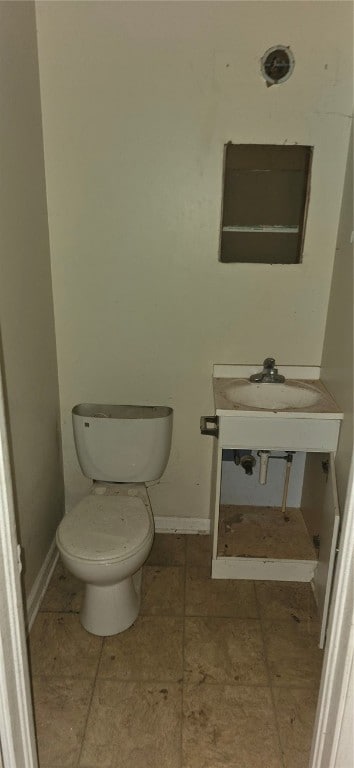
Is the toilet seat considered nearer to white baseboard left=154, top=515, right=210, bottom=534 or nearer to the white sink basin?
white baseboard left=154, top=515, right=210, bottom=534

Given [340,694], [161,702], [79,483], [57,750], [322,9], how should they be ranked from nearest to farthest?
[340,694] < [57,750] < [161,702] < [322,9] < [79,483]

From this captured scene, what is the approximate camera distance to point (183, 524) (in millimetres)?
2486

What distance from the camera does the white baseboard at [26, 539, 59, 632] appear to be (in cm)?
192

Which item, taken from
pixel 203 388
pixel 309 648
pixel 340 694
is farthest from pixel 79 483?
pixel 340 694

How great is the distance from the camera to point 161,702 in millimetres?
1626

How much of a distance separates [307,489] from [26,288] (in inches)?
58.7

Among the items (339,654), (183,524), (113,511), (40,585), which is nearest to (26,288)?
(113,511)

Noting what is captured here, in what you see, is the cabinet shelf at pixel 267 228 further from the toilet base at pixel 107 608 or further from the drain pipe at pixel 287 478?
the toilet base at pixel 107 608

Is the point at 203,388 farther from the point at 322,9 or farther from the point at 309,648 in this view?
the point at 322,9

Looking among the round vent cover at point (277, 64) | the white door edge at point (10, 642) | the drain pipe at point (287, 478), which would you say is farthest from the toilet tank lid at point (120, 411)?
the round vent cover at point (277, 64)

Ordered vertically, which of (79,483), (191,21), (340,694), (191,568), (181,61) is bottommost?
(191,568)

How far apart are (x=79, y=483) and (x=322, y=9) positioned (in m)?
2.12

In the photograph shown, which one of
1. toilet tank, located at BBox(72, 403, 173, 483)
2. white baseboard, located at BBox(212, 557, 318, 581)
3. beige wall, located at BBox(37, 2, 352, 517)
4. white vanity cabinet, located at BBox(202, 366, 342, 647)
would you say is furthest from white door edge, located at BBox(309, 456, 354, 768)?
beige wall, located at BBox(37, 2, 352, 517)

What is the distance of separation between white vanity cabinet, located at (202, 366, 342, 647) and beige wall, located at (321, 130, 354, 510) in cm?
5
